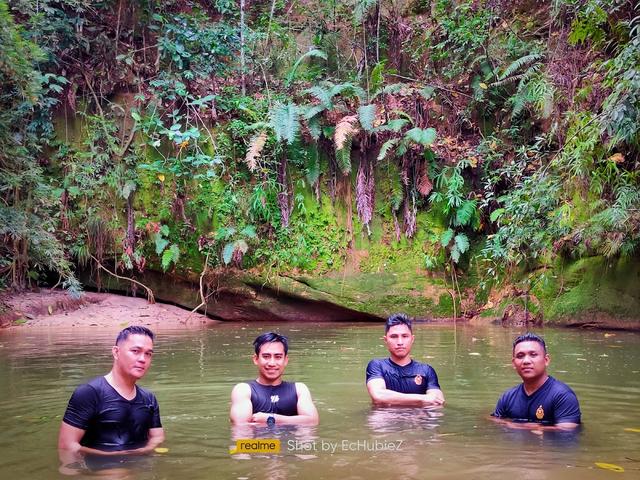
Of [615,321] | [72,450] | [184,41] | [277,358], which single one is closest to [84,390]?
[72,450]

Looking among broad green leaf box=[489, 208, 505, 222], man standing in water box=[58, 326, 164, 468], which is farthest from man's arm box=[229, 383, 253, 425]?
broad green leaf box=[489, 208, 505, 222]

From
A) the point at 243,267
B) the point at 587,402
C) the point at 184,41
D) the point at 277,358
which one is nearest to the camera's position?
the point at 277,358

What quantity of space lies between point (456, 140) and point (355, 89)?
2.90 metres

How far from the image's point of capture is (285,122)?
1659 centimetres

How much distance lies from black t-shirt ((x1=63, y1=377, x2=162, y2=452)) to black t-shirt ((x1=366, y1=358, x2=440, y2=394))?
263cm

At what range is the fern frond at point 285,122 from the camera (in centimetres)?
1652

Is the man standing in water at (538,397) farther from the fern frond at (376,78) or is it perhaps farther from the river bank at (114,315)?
the fern frond at (376,78)

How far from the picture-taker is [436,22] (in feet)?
61.5

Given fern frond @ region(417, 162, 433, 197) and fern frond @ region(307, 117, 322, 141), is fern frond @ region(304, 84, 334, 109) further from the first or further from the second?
fern frond @ region(417, 162, 433, 197)

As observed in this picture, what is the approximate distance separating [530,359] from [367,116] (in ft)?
38.7

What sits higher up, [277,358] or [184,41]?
[184,41]

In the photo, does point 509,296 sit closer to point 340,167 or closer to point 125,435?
point 340,167

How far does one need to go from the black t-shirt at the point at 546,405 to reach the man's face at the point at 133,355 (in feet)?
9.77

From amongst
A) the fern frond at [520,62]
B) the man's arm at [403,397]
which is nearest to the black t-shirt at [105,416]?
the man's arm at [403,397]
